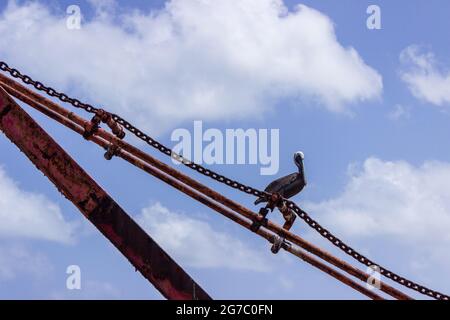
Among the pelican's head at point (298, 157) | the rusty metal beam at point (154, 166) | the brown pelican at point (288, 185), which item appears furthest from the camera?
the pelican's head at point (298, 157)

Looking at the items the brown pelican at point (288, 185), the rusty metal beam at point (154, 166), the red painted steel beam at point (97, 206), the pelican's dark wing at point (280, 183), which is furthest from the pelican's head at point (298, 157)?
the red painted steel beam at point (97, 206)

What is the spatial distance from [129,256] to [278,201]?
1.58 metres

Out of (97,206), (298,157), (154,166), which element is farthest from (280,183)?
(97,206)

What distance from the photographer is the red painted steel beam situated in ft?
27.0

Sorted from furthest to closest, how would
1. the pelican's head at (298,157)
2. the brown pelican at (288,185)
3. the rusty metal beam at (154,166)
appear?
the pelican's head at (298,157) → the brown pelican at (288,185) → the rusty metal beam at (154,166)

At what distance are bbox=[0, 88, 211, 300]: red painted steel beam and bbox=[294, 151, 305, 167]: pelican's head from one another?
1.95m

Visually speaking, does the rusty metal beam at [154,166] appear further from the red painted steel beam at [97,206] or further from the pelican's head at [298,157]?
the pelican's head at [298,157]

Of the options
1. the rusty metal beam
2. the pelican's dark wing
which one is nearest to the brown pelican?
the pelican's dark wing

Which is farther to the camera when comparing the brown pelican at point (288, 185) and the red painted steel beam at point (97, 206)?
the brown pelican at point (288, 185)

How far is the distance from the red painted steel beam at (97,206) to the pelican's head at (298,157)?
1.95 metres

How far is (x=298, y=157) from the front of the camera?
944cm

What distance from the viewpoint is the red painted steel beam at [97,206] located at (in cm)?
823
